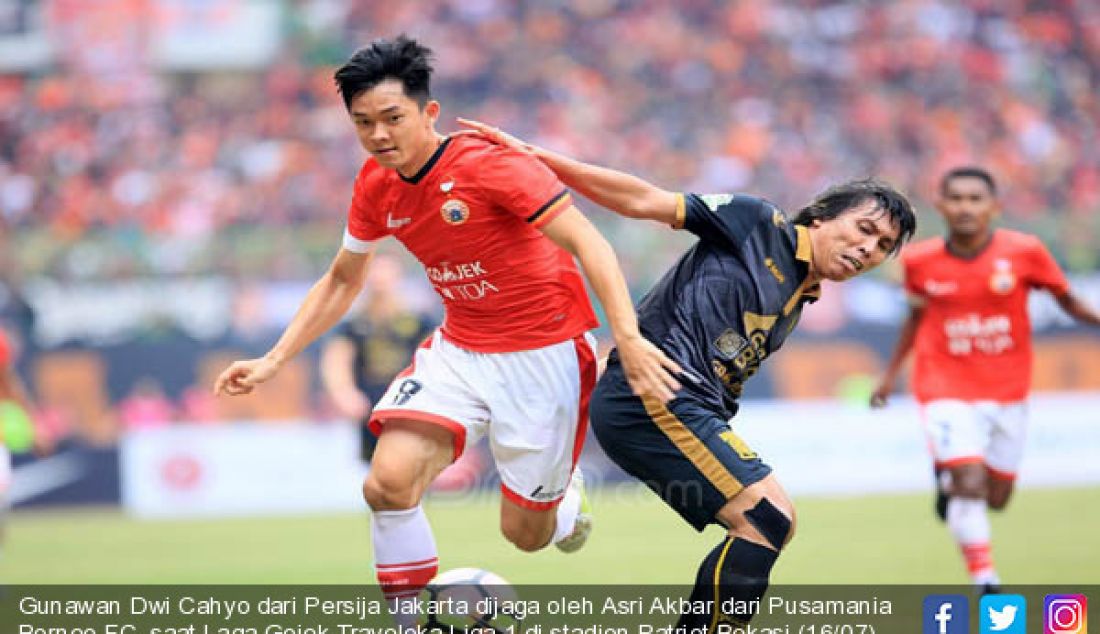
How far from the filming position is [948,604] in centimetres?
726

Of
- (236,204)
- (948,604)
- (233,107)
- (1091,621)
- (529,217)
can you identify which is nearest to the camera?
(529,217)

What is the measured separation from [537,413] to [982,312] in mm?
3813

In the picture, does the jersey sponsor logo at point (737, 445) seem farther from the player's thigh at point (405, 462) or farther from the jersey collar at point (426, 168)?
the jersey collar at point (426, 168)

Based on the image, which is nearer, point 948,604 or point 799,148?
point 948,604

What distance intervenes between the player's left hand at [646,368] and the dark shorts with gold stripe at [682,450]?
0.35 metres

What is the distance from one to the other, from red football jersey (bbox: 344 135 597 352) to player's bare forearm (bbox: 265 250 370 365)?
3.6 inches

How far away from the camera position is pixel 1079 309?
29.1 feet

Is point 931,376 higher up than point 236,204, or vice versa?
point 236,204

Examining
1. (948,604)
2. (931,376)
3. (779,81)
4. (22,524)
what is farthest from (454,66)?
(948,604)

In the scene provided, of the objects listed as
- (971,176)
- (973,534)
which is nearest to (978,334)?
(971,176)

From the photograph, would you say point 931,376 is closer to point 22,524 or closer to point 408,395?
point 408,395

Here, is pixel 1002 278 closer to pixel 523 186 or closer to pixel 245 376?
pixel 523 186

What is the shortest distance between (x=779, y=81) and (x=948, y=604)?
639 inches

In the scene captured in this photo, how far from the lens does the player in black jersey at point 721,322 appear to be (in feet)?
18.1
